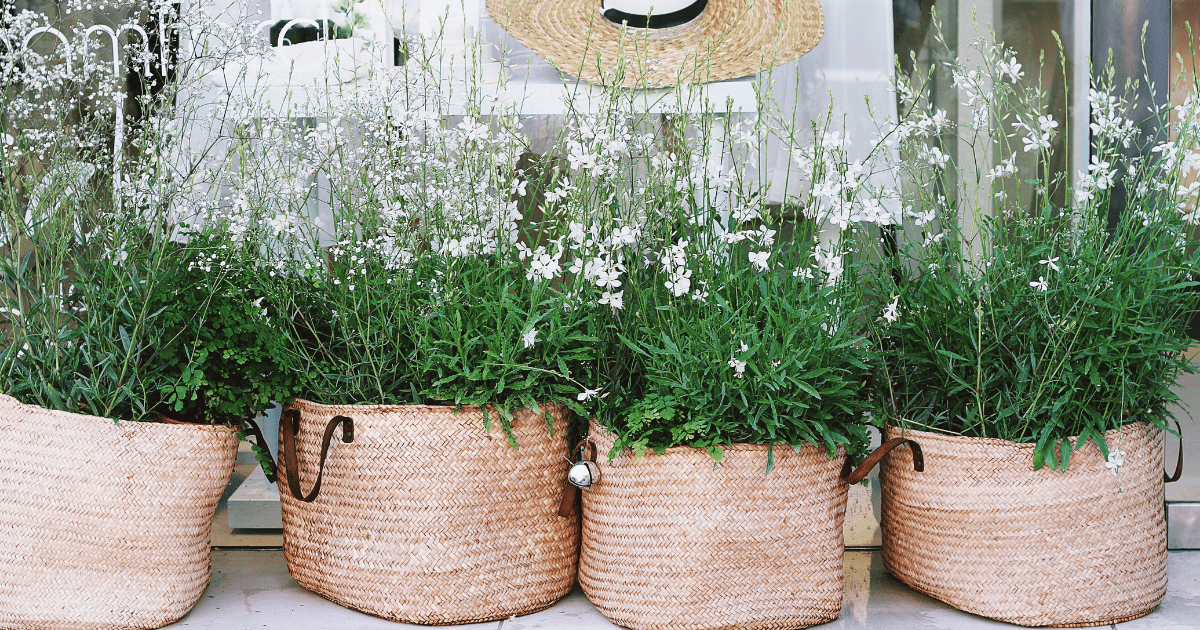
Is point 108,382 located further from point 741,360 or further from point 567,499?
point 741,360

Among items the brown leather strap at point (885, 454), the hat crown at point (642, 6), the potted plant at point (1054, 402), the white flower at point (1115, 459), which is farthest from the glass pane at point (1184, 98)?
the hat crown at point (642, 6)

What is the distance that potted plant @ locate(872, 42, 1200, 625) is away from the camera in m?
1.54

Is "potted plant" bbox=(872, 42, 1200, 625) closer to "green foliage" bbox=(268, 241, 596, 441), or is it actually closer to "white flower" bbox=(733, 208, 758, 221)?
"white flower" bbox=(733, 208, 758, 221)

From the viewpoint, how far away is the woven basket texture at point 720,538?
60.2 inches

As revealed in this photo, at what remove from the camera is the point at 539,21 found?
7.19 ft

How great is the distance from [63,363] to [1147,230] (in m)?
1.74

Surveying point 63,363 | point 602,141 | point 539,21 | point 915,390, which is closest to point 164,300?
point 63,363

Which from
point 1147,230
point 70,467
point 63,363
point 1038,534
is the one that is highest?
point 1147,230

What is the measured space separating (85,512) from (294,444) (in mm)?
327

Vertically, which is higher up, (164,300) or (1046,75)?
(1046,75)

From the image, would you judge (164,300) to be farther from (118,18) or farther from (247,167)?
(118,18)

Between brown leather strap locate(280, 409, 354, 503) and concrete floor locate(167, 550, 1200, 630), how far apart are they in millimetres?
209

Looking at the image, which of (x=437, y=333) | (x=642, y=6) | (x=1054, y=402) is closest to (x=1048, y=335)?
(x=1054, y=402)

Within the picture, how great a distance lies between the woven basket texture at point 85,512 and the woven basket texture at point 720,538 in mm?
695
